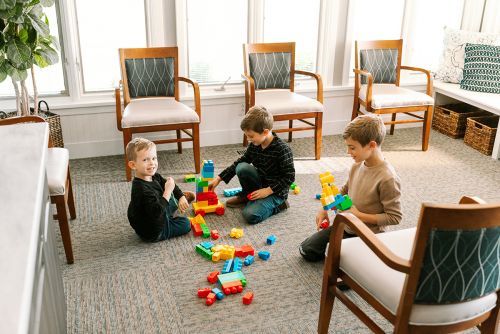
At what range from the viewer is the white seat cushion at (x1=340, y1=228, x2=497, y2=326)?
157 centimetres

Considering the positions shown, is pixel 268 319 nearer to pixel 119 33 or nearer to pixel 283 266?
pixel 283 266

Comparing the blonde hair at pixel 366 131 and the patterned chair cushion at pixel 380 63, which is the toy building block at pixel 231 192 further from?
the patterned chair cushion at pixel 380 63

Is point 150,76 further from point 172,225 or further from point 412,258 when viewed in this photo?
point 412,258

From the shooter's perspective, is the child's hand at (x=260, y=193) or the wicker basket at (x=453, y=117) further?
the wicker basket at (x=453, y=117)

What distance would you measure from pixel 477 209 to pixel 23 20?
108 inches

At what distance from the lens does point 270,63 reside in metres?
4.06

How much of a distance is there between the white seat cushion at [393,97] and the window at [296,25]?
2.00ft

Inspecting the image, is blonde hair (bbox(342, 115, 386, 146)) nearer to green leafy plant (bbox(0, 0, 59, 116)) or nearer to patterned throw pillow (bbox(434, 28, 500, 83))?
green leafy plant (bbox(0, 0, 59, 116))

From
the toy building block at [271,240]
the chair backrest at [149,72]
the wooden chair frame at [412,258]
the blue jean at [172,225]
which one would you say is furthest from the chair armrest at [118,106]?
the wooden chair frame at [412,258]

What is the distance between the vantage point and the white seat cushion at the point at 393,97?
405cm

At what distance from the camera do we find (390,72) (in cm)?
440

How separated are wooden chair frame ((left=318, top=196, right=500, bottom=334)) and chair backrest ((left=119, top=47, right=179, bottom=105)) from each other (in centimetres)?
234

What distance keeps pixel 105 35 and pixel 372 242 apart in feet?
9.98

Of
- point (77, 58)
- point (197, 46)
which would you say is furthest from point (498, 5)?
point (77, 58)
